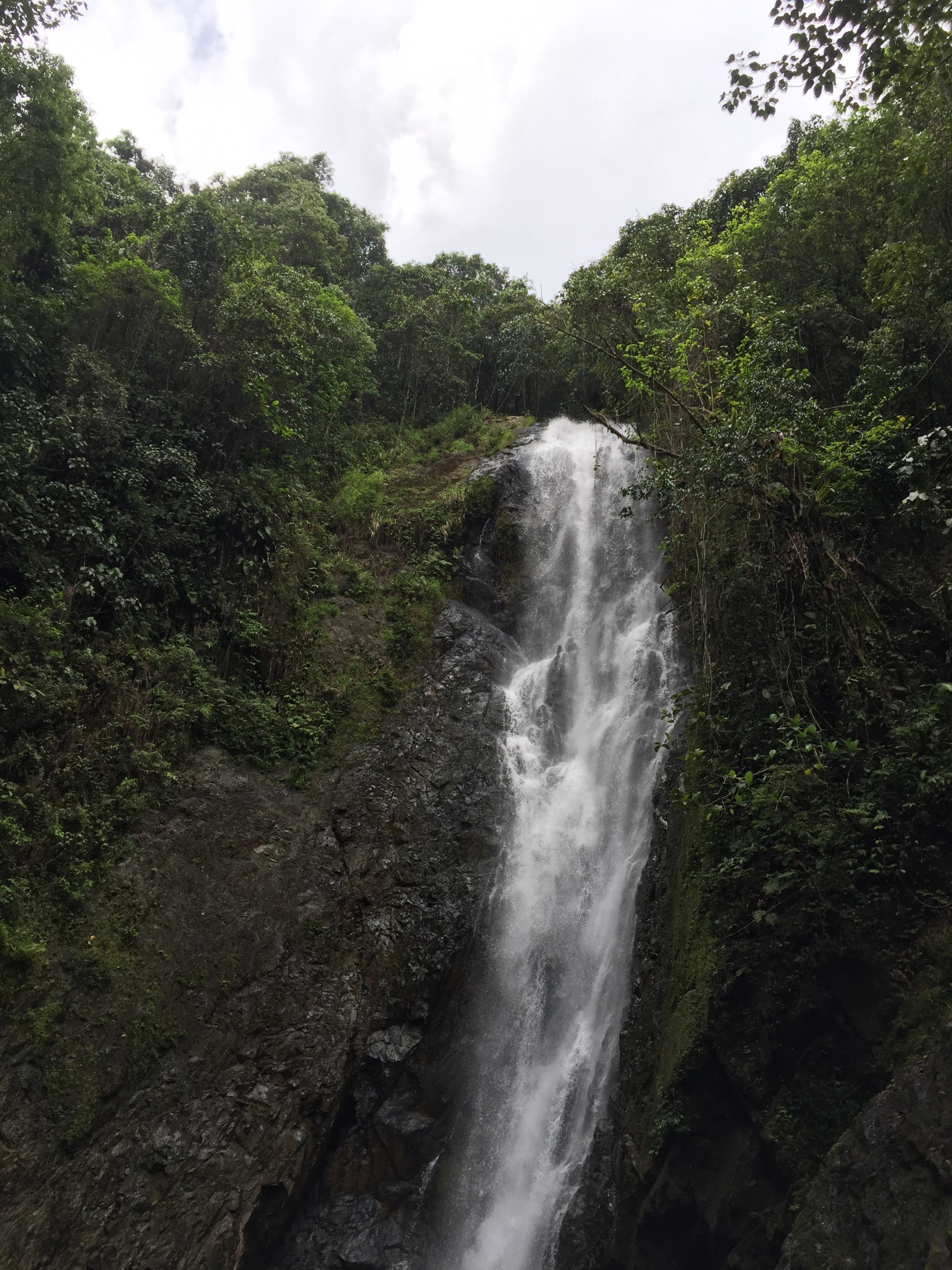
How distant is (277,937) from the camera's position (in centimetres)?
849

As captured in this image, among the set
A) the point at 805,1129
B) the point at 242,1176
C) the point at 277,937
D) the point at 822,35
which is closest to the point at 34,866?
the point at 277,937

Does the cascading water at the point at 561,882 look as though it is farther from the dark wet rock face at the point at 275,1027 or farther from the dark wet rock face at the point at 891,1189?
the dark wet rock face at the point at 891,1189

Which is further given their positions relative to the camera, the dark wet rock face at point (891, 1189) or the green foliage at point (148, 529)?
the green foliage at point (148, 529)

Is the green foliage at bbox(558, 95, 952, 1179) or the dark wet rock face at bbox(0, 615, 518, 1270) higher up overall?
the green foliage at bbox(558, 95, 952, 1179)

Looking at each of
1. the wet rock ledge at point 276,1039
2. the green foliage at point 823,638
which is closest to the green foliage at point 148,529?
the wet rock ledge at point 276,1039

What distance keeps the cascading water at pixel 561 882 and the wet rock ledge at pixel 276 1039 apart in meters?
0.56

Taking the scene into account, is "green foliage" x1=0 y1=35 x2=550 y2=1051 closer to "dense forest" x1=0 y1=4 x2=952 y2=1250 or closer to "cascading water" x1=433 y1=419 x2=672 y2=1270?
"dense forest" x1=0 y1=4 x2=952 y2=1250

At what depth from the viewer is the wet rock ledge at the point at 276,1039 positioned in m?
6.30

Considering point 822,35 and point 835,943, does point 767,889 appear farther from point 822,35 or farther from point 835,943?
point 822,35

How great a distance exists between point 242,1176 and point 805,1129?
5.34 metres

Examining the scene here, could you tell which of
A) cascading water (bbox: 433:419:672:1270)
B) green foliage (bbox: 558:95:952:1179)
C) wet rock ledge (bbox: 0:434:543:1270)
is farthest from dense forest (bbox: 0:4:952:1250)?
cascading water (bbox: 433:419:672:1270)

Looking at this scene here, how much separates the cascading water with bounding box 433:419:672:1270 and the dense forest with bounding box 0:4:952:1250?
1544mm

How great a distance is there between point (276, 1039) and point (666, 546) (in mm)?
7568

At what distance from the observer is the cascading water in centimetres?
795
